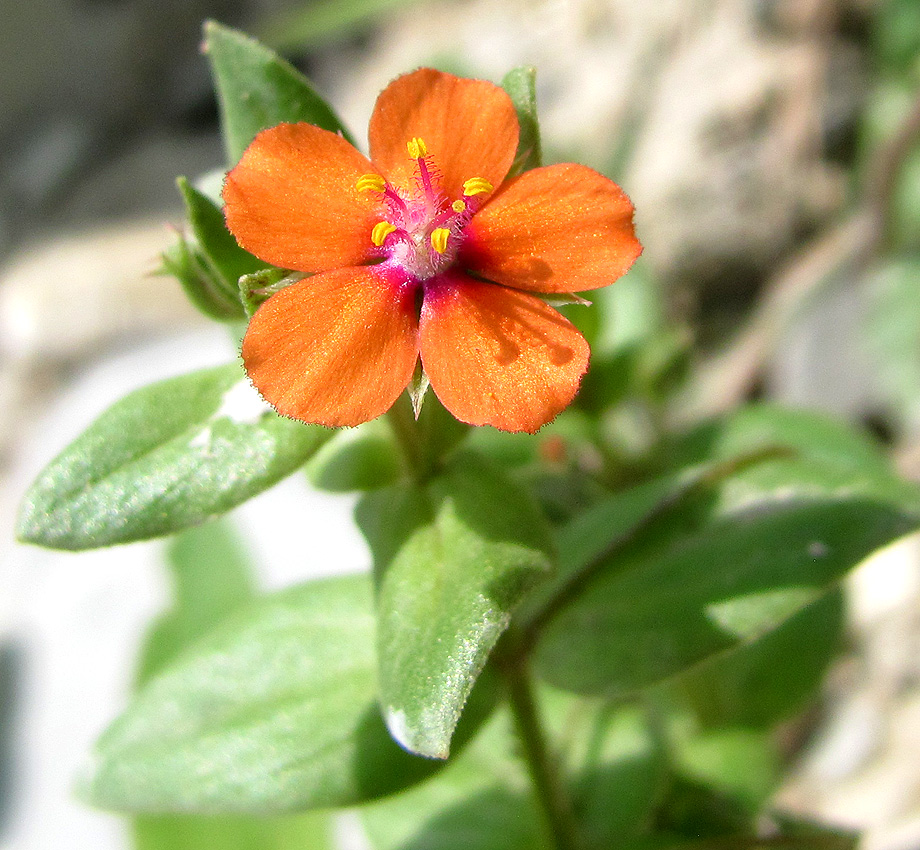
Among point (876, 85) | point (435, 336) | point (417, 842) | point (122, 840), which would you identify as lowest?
point (122, 840)

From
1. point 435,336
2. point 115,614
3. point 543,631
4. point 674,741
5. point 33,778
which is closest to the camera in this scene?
point 435,336

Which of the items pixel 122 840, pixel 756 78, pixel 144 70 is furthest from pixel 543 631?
pixel 144 70

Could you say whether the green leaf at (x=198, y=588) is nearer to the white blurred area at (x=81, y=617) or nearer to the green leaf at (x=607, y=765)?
the white blurred area at (x=81, y=617)

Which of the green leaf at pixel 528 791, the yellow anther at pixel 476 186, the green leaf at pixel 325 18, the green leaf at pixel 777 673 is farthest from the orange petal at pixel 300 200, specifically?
the green leaf at pixel 325 18

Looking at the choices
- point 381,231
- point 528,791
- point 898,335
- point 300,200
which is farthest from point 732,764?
point 898,335

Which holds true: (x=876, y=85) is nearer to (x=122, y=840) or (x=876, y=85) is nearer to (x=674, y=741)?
(x=674, y=741)

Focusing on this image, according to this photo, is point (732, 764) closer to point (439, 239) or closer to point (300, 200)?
point (439, 239)

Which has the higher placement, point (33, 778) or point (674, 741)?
point (674, 741)
